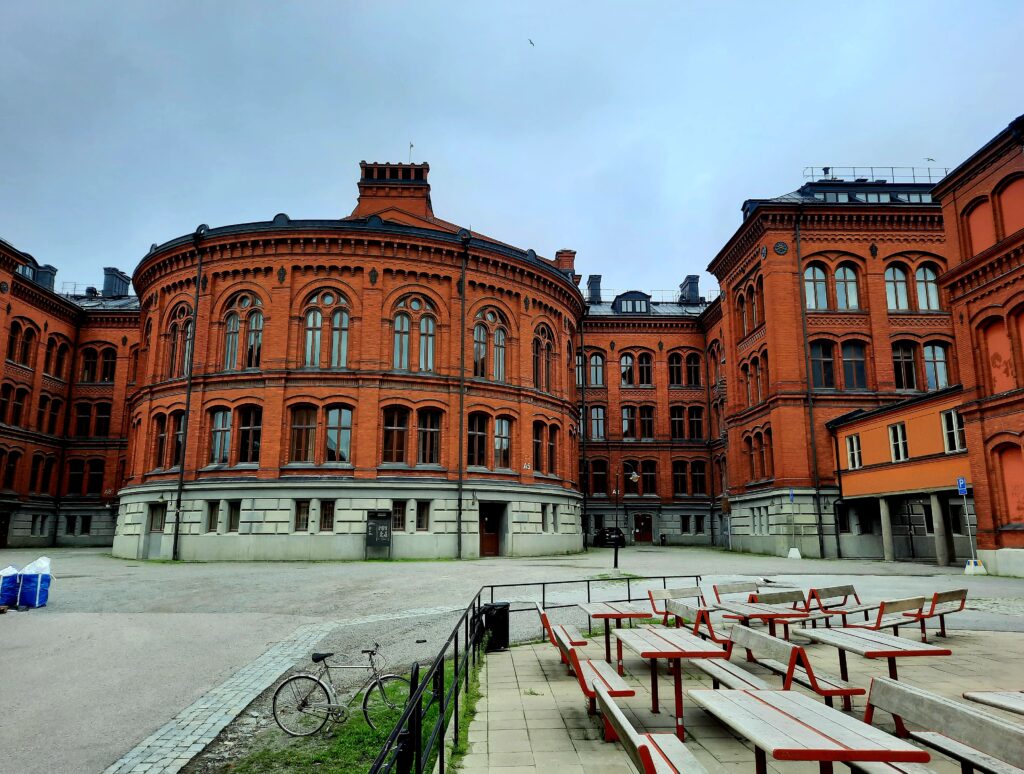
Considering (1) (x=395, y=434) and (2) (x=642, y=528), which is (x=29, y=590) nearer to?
(1) (x=395, y=434)

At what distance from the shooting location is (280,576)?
2138cm

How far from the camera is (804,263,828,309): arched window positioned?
3341cm

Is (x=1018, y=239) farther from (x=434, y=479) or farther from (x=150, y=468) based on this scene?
(x=150, y=468)

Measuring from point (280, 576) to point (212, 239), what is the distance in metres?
18.1

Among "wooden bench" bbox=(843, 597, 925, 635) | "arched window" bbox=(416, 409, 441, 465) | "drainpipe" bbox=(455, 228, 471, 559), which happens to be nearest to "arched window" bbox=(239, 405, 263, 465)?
"arched window" bbox=(416, 409, 441, 465)

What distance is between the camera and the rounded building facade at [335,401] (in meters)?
29.2

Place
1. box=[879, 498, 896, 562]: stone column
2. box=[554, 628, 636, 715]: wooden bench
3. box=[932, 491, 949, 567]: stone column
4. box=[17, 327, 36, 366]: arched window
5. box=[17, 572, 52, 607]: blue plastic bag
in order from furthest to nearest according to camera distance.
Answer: box=[17, 327, 36, 366]: arched window → box=[879, 498, 896, 562]: stone column → box=[932, 491, 949, 567]: stone column → box=[17, 572, 52, 607]: blue plastic bag → box=[554, 628, 636, 715]: wooden bench

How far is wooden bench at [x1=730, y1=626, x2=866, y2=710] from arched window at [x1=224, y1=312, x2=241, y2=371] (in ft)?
94.8

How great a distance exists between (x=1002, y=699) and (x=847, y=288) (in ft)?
106

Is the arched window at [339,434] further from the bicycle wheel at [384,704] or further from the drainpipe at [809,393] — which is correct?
the bicycle wheel at [384,704]

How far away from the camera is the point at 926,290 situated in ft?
110

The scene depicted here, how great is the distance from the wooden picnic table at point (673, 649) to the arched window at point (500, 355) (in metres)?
26.6

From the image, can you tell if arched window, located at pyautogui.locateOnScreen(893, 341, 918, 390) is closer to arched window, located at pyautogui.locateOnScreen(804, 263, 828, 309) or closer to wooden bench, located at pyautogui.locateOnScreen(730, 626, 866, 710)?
arched window, located at pyautogui.locateOnScreen(804, 263, 828, 309)

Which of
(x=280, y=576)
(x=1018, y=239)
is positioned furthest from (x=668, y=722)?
(x=1018, y=239)
